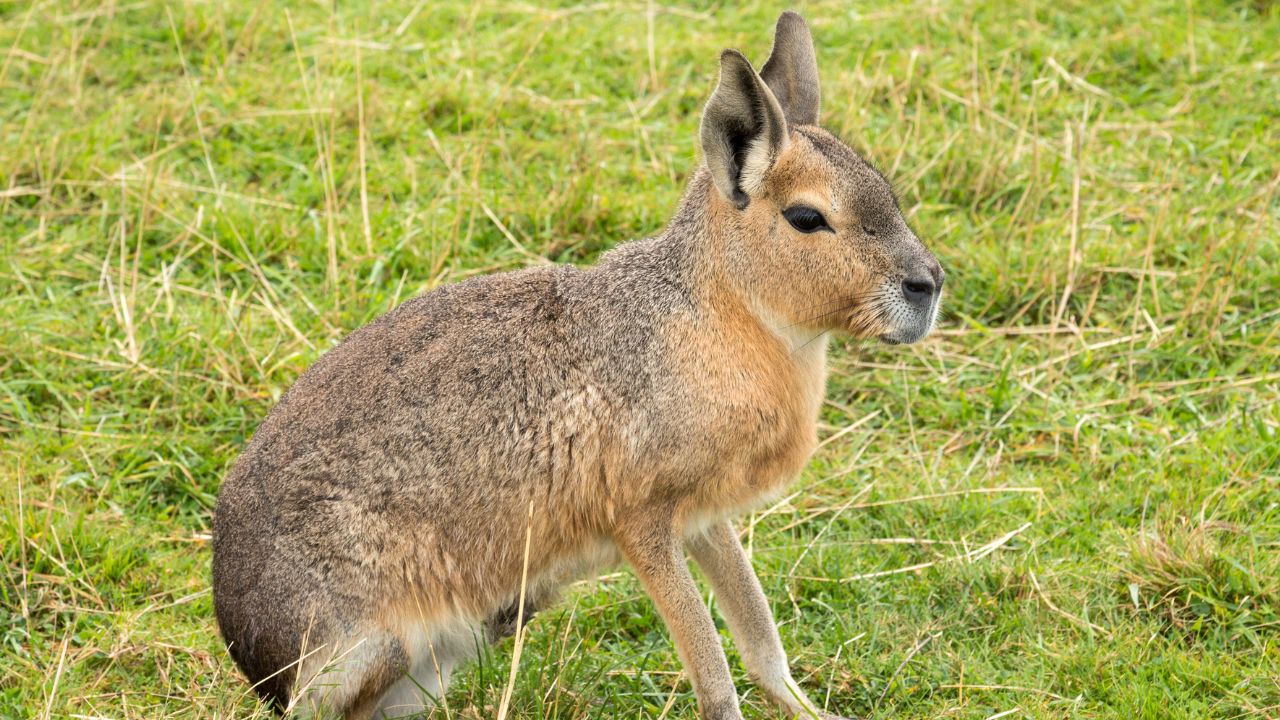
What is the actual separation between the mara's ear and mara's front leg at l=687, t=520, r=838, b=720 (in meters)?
1.00

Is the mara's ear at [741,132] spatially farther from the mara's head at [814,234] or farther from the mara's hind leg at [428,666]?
the mara's hind leg at [428,666]

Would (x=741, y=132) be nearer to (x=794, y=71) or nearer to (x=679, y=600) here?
(x=794, y=71)

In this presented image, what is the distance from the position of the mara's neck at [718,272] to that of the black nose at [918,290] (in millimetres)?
288

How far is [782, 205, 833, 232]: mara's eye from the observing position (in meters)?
4.05

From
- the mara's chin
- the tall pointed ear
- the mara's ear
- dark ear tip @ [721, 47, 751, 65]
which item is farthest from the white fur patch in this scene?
the mara's chin

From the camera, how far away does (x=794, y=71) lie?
4.48 metres

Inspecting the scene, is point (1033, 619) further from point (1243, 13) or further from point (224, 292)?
point (1243, 13)

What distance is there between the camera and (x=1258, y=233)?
614cm

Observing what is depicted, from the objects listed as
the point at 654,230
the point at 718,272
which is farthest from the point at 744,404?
the point at 654,230

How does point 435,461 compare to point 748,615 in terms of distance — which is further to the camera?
point 748,615

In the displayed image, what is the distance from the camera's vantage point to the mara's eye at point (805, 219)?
4047 mm

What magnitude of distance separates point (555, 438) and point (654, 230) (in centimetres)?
239

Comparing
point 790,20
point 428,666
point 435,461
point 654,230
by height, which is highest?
point 790,20

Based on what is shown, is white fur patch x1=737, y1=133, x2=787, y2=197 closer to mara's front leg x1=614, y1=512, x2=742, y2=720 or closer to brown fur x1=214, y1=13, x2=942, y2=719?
brown fur x1=214, y1=13, x2=942, y2=719
